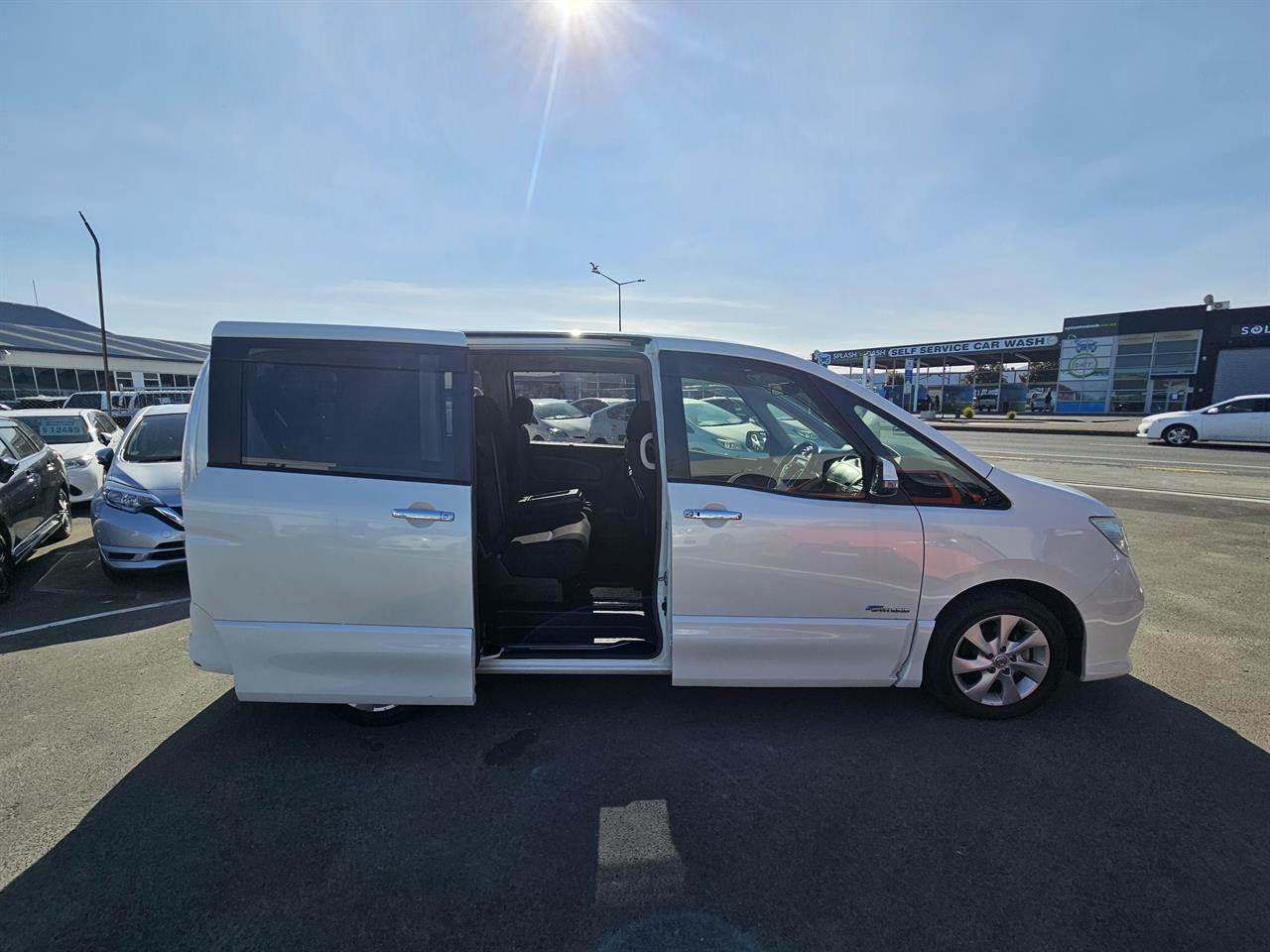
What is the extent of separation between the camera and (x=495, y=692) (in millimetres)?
3395

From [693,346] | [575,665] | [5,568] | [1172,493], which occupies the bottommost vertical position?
[5,568]

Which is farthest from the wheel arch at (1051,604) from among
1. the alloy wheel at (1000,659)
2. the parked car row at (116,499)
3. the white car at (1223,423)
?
the white car at (1223,423)

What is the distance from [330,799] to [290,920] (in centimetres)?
61

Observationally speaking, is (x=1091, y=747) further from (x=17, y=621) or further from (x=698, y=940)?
(x=17, y=621)

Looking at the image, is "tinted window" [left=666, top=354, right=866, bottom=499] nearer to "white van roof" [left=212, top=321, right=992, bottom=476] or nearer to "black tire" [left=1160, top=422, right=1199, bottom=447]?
"white van roof" [left=212, top=321, right=992, bottom=476]

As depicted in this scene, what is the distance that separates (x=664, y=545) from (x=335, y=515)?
1.55m

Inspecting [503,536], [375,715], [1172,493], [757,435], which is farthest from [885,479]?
[1172,493]

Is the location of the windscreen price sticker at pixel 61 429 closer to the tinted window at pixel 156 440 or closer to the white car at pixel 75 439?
the white car at pixel 75 439

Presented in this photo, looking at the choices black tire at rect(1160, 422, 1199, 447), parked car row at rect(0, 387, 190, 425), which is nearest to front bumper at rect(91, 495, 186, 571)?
parked car row at rect(0, 387, 190, 425)

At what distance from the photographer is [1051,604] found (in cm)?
314

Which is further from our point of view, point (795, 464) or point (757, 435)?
point (757, 435)

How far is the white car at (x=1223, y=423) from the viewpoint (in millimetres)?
17078

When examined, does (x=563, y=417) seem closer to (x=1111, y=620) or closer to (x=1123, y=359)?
(x=1111, y=620)

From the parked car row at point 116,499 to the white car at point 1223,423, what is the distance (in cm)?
2436
